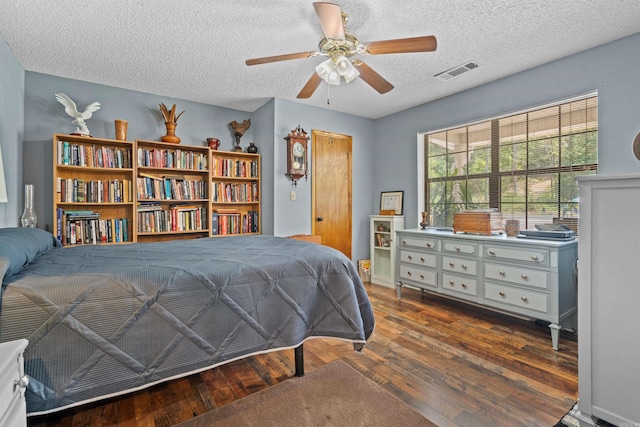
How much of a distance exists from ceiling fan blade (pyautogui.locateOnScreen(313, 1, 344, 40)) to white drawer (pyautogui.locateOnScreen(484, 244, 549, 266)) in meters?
2.22

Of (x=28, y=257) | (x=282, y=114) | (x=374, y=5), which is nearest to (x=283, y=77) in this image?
(x=282, y=114)

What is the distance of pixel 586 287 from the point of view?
138 centimetres

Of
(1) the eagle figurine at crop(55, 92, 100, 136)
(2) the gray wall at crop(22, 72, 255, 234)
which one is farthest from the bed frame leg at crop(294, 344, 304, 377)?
(1) the eagle figurine at crop(55, 92, 100, 136)

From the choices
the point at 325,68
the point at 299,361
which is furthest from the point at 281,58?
the point at 299,361

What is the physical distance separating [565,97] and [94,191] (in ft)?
15.4

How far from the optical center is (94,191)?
10.4 feet

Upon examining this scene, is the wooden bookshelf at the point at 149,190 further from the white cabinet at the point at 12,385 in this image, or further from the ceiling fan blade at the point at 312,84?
the white cabinet at the point at 12,385

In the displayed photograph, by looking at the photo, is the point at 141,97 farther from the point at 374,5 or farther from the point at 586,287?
the point at 586,287

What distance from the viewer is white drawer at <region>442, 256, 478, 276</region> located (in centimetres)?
291

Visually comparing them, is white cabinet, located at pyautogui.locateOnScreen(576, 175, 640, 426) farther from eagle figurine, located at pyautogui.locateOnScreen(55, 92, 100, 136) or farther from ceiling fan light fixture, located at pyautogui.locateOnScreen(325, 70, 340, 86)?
eagle figurine, located at pyautogui.locateOnScreen(55, 92, 100, 136)

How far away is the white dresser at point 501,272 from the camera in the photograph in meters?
2.39

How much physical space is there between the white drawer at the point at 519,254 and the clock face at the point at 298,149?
238 centimetres

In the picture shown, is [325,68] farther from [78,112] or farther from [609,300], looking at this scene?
[78,112]

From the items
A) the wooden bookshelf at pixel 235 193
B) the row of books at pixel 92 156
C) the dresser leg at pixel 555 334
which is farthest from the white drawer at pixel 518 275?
the row of books at pixel 92 156
